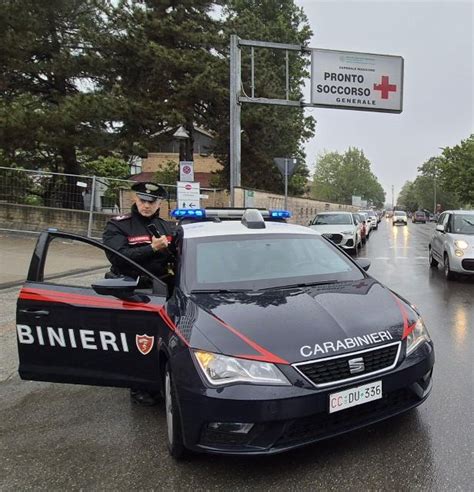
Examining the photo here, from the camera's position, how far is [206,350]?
2842 mm

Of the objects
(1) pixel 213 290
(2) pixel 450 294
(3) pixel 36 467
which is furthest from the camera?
(2) pixel 450 294

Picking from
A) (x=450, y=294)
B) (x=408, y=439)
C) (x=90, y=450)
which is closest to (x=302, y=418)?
(x=408, y=439)

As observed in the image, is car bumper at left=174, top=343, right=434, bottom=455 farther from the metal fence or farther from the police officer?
the metal fence

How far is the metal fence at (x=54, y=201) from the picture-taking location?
15219 millimetres

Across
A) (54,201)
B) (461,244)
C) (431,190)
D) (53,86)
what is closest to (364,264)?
(461,244)

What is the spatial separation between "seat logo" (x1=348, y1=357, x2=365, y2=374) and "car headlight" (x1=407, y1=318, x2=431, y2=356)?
1.39 feet

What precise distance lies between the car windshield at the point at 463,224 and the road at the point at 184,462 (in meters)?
6.72

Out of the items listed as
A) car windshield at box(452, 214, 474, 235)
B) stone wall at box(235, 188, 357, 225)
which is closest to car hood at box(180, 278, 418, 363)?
car windshield at box(452, 214, 474, 235)

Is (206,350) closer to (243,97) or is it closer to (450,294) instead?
(450,294)

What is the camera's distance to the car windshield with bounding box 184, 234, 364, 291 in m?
3.77

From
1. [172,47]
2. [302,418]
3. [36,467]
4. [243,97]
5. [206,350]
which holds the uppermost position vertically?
[172,47]

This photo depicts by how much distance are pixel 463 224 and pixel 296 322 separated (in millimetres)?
9026

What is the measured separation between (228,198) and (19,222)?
23.0ft

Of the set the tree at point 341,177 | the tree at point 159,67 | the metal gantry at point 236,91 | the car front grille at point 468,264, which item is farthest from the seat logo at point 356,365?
the tree at point 341,177
